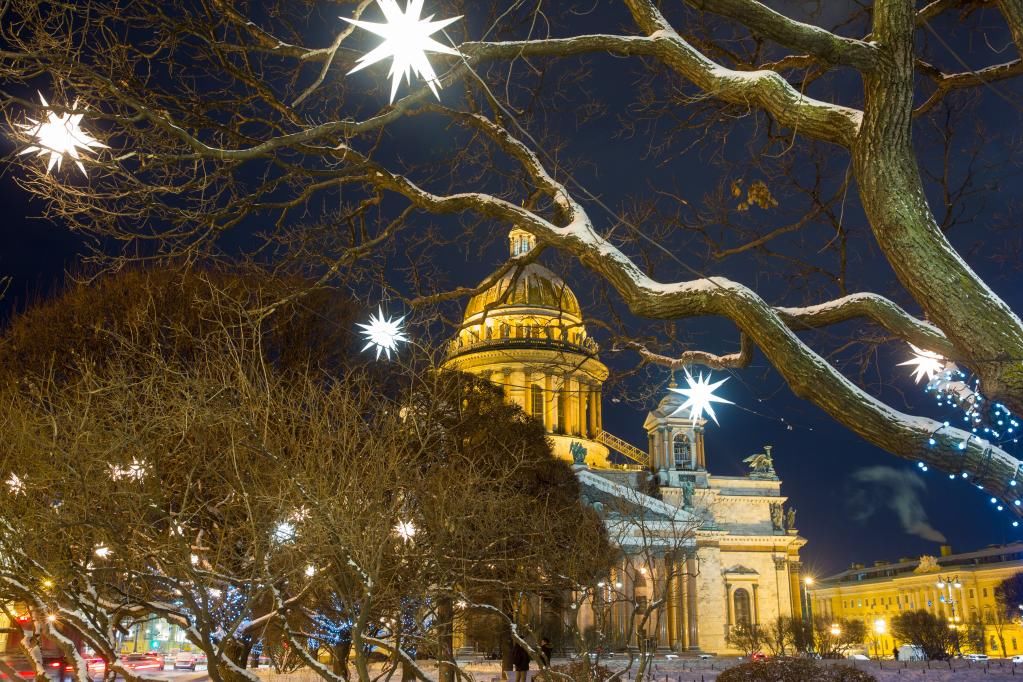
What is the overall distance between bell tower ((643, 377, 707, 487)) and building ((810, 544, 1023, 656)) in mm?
31363

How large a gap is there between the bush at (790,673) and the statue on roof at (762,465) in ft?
171

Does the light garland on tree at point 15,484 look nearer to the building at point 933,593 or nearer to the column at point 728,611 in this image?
the column at point 728,611

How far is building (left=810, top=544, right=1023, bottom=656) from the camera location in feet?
308

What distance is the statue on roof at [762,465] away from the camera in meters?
70.4

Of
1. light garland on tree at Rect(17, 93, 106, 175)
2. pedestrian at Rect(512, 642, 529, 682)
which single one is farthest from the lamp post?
light garland on tree at Rect(17, 93, 106, 175)

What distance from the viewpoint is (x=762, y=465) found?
235 ft

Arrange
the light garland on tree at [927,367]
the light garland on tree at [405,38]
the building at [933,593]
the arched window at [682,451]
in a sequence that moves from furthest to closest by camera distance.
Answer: the building at [933,593] → the arched window at [682,451] → the light garland on tree at [927,367] → the light garland on tree at [405,38]

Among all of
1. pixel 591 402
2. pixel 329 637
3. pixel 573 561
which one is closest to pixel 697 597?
pixel 591 402

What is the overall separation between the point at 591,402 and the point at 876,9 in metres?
68.9

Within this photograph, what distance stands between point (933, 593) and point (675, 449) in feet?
197

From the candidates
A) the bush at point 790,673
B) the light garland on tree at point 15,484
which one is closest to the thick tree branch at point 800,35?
the light garland on tree at point 15,484

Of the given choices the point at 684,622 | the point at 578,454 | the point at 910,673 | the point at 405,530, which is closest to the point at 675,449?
the point at 578,454

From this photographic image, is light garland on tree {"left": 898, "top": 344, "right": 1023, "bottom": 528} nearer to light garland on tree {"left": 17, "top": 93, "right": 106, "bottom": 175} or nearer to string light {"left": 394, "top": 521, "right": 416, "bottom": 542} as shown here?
light garland on tree {"left": 17, "top": 93, "right": 106, "bottom": 175}

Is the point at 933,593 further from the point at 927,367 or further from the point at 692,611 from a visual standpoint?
the point at 927,367
